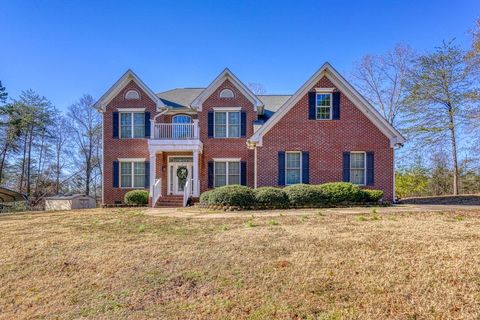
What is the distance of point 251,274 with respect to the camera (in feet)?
16.5

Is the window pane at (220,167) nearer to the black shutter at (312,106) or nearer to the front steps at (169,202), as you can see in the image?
the front steps at (169,202)

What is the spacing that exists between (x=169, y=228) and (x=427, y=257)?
6.34m

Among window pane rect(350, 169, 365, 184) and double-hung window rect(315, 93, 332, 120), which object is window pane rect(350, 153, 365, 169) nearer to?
window pane rect(350, 169, 365, 184)

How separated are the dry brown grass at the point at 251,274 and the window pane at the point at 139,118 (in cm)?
1221

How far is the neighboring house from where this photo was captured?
16641 mm

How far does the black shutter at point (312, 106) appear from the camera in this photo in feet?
55.3

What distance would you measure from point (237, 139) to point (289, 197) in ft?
21.2

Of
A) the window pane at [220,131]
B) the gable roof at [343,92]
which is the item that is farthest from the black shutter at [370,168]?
the window pane at [220,131]

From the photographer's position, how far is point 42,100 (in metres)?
33.2

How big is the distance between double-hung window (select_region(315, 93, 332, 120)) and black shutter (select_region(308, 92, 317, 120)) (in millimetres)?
163

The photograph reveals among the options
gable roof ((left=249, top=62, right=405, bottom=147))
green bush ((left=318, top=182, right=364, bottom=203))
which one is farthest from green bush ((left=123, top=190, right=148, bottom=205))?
green bush ((left=318, top=182, right=364, bottom=203))

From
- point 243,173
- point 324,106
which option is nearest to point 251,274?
point 324,106

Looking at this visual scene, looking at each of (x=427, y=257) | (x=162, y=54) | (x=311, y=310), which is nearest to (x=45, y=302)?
(x=311, y=310)

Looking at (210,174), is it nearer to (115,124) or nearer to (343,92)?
(115,124)
